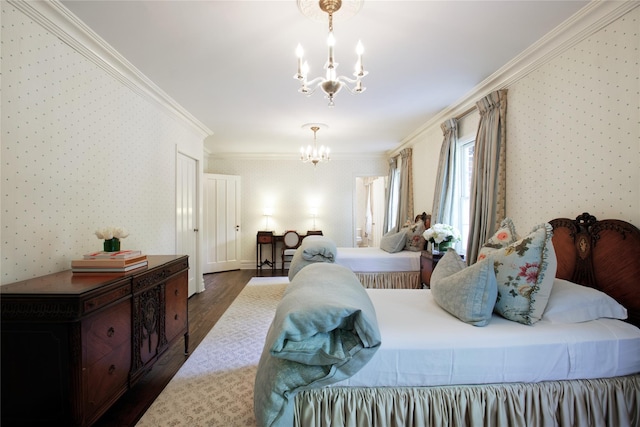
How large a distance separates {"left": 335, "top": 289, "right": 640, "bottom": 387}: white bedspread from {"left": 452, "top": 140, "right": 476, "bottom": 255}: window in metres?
2.40

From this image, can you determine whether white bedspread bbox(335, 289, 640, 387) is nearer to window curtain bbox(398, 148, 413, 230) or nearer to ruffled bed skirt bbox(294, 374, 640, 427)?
ruffled bed skirt bbox(294, 374, 640, 427)

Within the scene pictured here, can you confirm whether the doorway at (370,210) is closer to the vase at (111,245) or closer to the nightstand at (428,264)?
the nightstand at (428,264)

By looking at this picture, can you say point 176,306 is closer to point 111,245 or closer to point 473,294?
point 111,245

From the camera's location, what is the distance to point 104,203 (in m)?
2.44

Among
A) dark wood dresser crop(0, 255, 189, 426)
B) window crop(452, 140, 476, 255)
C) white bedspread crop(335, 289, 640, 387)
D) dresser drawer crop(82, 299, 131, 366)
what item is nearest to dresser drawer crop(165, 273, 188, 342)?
dresser drawer crop(82, 299, 131, 366)

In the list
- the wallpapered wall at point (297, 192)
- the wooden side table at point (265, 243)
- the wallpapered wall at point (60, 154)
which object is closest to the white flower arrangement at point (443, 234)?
the wallpapered wall at point (60, 154)

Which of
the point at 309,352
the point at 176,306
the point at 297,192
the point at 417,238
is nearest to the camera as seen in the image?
the point at 309,352

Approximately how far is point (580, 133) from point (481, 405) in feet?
6.73

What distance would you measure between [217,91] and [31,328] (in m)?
2.67

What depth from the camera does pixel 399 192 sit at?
5.81m

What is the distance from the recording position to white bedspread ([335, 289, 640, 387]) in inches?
52.7

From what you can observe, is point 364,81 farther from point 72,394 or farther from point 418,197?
point 72,394

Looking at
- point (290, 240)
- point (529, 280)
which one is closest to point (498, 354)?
point (529, 280)

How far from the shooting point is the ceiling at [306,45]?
1889 millimetres
